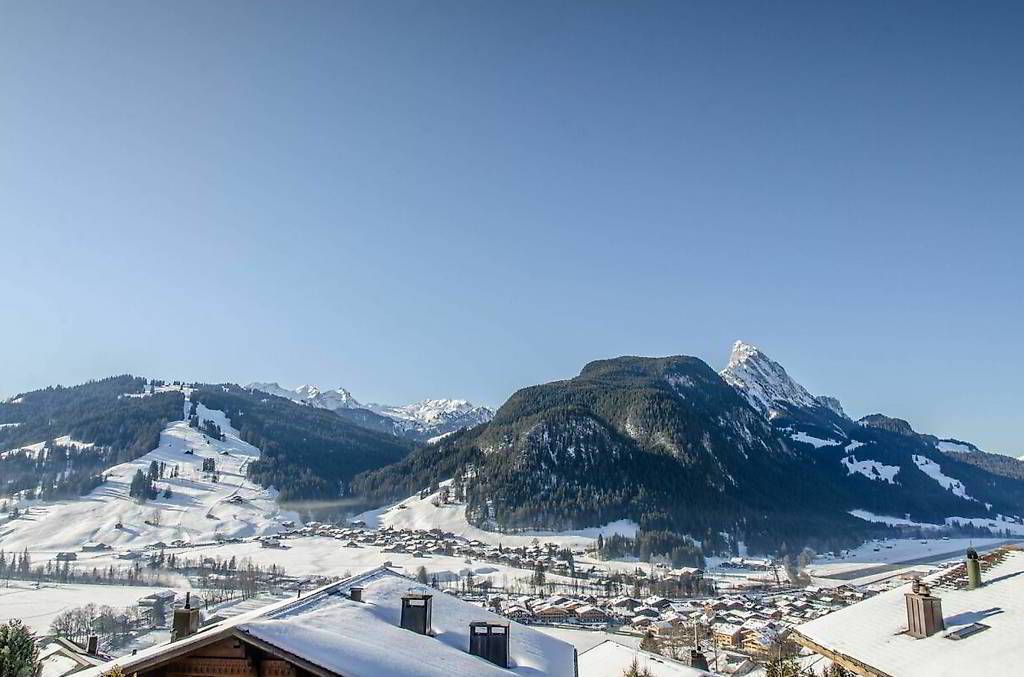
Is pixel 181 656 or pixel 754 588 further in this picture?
pixel 754 588

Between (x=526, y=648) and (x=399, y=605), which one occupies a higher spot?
(x=399, y=605)

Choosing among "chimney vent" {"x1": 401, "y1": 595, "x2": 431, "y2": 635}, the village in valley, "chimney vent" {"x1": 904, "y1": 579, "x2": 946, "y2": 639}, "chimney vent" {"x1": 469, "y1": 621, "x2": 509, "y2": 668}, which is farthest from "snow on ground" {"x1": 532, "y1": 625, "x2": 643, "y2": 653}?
"chimney vent" {"x1": 904, "y1": 579, "x2": 946, "y2": 639}

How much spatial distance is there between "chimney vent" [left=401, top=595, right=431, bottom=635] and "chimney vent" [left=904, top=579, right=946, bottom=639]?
14525 mm

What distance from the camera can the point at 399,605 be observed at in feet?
80.0

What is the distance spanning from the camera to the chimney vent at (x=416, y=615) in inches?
881

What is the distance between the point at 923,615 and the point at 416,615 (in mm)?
15076

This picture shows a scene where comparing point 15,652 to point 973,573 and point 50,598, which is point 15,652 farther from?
point 50,598

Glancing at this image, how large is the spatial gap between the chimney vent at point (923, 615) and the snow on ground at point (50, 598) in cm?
12834

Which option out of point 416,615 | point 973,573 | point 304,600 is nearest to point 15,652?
point 304,600

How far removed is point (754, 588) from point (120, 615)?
437 feet

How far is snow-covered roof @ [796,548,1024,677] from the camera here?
18.5 meters

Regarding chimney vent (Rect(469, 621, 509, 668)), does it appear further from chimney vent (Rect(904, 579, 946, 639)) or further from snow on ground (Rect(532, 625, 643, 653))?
snow on ground (Rect(532, 625, 643, 653))

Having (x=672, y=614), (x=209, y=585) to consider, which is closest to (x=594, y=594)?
(x=672, y=614)

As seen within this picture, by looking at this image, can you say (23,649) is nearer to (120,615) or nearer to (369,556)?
(120,615)
